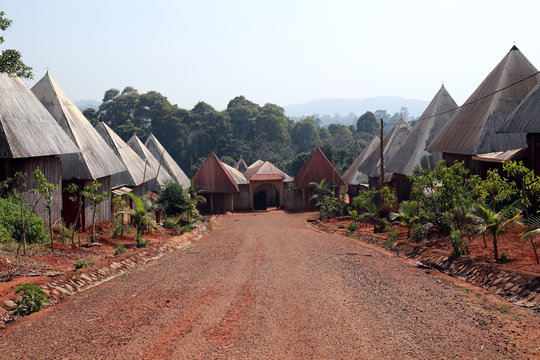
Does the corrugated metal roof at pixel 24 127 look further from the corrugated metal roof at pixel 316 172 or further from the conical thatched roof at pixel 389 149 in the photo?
the corrugated metal roof at pixel 316 172

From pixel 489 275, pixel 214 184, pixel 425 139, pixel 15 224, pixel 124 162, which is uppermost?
pixel 425 139

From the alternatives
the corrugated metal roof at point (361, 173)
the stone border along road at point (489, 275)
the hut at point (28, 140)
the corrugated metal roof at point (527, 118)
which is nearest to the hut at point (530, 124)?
the corrugated metal roof at point (527, 118)

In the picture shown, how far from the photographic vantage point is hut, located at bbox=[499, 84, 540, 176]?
15.0 meters

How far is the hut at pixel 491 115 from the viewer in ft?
61.3

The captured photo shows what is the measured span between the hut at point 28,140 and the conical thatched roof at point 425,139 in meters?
16.1

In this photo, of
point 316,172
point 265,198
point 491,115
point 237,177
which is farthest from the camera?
point 265,198

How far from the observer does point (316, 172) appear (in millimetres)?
43062

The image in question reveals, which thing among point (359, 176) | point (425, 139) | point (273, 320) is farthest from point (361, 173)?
point (273, 320)

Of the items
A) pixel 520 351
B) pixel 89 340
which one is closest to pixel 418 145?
pixel 520 351

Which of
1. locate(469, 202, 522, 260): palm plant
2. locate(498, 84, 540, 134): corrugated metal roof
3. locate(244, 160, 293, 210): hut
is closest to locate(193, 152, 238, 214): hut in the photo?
locate(244, 160, 293, 210): hut

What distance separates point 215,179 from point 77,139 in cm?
2236

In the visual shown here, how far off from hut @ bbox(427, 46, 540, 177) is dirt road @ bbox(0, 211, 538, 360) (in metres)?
9.20

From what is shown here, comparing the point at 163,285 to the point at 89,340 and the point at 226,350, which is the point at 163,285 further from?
the point at 226,350

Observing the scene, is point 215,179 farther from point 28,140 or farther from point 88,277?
point 88,277
